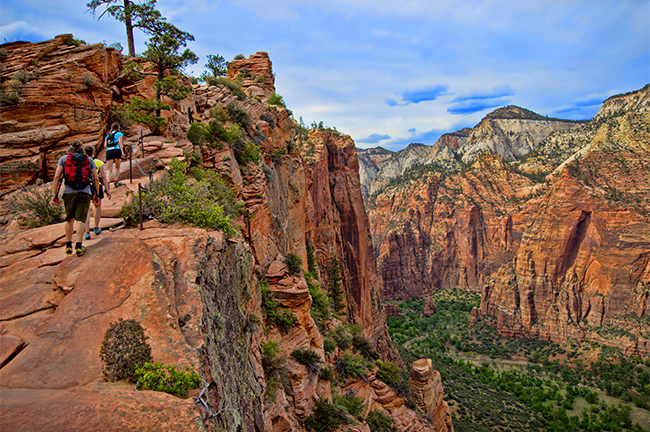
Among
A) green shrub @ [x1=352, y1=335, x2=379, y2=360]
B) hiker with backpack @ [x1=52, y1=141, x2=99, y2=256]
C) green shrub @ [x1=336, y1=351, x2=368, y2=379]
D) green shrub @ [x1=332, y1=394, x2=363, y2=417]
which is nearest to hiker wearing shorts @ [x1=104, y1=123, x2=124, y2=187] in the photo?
hiker with backpack @ [x1=52, y1=141, x2=99, y2=256]

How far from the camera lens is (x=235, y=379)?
5.72 m

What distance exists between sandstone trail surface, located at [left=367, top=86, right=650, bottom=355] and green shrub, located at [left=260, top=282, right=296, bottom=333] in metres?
70.0

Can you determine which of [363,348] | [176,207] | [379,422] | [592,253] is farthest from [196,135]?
[592,253]

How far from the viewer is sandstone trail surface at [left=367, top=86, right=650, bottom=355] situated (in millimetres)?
60844

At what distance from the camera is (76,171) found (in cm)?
606

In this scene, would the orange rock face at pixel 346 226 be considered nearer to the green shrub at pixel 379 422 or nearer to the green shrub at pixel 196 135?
the green shrub at pixel 379 422

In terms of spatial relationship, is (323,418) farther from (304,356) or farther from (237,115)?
(237,115)

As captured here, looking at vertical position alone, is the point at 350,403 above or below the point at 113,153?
below

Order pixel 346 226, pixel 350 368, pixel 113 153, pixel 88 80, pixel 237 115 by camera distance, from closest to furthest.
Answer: pixel 113 153 → pixel 88 80 → pixel 350 368 → pixel 237 115 → pixel 346 226

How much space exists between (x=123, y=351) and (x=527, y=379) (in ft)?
216

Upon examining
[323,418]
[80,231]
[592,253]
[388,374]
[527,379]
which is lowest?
[527,379]

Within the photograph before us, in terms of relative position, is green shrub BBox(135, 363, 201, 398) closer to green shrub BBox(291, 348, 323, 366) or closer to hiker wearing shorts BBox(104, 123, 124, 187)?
hiker wearing shorts BBox(104, 123, 124, 187)

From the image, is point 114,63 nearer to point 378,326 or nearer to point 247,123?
point 247,123

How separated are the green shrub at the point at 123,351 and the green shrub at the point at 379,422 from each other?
1426 centimetres
